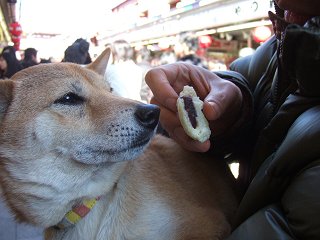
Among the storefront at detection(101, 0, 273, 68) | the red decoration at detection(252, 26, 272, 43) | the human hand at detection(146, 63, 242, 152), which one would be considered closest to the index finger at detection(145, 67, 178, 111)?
the human hand at detection(146, 63, 242, 152)

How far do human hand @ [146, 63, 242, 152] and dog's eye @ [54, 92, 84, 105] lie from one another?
0.36 meters

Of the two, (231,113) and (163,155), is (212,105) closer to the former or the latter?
(231,113)

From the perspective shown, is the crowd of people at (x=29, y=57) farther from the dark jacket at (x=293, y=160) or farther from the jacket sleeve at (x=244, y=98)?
the dark jacket at (x=293, y=160)

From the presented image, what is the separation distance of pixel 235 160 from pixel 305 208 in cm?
113

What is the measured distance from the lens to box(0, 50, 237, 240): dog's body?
157 cm

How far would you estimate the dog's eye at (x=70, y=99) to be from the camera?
1.66 m

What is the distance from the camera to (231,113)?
172 cm

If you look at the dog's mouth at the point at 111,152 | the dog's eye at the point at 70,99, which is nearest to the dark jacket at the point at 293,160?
the dog's mouth at the point at 111,152

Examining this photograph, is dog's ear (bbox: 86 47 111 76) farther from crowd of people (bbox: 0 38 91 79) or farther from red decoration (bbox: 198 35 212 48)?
red decoration (bbox: 198 35 212 48)

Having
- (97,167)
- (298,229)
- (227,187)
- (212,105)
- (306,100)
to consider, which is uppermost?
(306,100)

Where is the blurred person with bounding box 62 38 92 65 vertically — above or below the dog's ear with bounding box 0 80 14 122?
below

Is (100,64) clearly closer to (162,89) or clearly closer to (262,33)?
(162,89)

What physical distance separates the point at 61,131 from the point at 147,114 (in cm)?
40

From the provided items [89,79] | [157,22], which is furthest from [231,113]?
[157,22]
